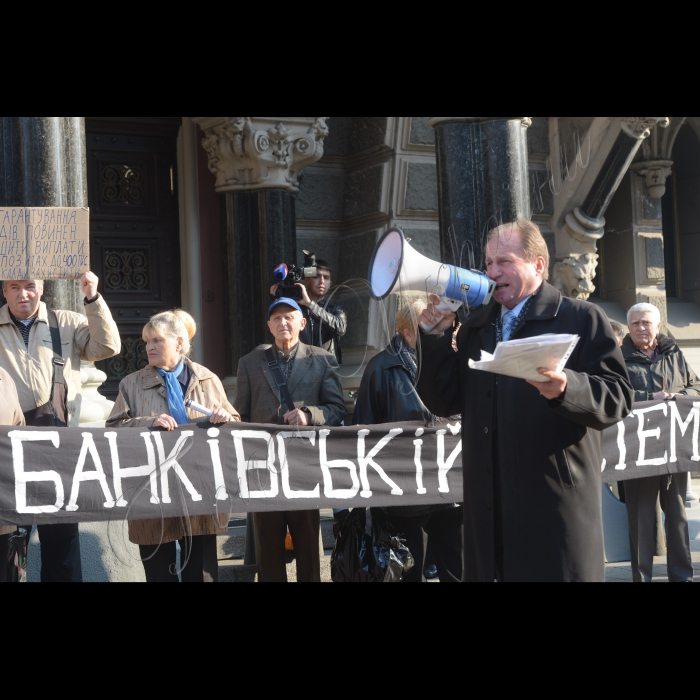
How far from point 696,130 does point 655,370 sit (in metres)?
5.11

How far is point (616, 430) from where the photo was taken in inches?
240

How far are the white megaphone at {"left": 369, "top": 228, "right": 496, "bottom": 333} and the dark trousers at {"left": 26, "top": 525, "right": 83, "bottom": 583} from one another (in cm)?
207

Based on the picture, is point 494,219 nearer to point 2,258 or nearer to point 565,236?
point 565,236

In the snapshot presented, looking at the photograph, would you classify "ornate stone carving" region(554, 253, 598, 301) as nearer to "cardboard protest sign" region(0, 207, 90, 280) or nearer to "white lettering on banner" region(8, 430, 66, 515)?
"cardboard protest sign" region(0, 207, 90, 280)

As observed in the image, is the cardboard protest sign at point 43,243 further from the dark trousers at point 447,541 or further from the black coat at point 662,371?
the black coat at point 662,371

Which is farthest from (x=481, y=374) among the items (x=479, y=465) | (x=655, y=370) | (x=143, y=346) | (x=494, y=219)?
(x=143, y=346)

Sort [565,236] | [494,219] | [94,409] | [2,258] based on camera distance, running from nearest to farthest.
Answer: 1. [2,258]
2. [94,409]
3. [494,219]
4. [565,236]

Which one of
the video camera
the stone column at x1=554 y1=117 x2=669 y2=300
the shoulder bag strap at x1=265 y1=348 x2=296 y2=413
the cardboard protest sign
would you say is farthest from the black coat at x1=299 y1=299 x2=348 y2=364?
the stone column at x1=554 y1=117 x2=669 y2=300

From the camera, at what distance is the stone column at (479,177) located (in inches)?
299

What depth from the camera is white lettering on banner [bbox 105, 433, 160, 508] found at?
507cm

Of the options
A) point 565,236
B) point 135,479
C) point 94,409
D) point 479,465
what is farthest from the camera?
point 565,236

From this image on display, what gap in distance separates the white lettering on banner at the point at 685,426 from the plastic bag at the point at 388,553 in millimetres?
1790

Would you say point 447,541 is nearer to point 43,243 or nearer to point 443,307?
point 443,307

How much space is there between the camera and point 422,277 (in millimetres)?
4512
